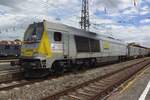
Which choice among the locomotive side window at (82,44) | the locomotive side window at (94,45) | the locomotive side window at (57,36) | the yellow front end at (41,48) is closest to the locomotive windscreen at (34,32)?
the yellow front end at (41,48)

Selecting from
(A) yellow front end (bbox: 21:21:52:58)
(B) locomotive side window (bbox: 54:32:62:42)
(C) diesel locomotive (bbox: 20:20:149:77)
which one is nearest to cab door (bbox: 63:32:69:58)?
(C) diesel locomotive (bbox: 20:20:149:77)

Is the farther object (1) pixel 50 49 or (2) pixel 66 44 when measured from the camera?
(2) pixel 66 44

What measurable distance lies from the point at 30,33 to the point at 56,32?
5.29 feet

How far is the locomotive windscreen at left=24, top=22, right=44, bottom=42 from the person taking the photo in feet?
56.4

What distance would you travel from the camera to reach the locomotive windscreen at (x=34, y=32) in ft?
56.4

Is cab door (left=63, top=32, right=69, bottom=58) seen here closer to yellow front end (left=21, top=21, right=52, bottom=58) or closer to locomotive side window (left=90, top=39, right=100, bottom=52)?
yellow front end (left=21, top=21, right=52, bottom=58)

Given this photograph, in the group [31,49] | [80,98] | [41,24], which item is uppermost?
[41,24]

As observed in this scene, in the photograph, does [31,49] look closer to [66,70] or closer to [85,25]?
[66,70]

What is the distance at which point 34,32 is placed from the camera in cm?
1752

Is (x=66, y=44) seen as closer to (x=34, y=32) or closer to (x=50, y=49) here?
(x=50, y=49)

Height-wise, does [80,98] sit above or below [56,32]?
below

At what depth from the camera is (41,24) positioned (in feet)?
57.1

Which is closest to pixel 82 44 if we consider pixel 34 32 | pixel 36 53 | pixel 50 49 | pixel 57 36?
pixel 57 36

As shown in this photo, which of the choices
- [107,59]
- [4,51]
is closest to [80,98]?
[107,59]
